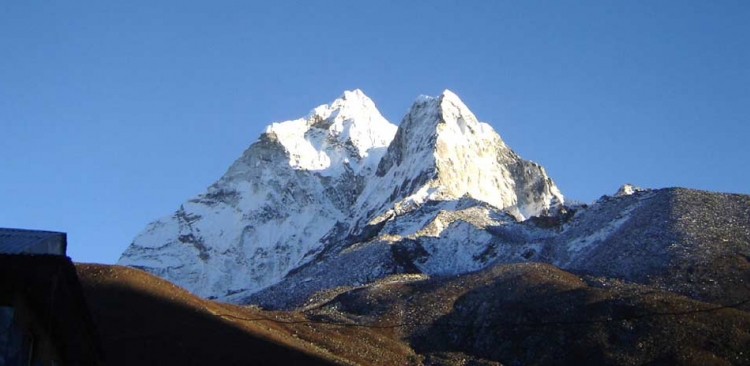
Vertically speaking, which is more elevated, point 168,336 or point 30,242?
point 168,336

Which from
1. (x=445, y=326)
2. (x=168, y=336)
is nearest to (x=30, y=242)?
(x=168, y=336)

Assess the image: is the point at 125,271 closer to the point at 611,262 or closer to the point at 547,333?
the point at 547,333

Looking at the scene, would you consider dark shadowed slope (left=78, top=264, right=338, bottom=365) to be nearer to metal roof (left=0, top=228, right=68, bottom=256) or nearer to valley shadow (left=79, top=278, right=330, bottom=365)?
valley shadow (left=79, top=278, right=330, bottom=365)

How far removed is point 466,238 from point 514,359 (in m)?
62.2

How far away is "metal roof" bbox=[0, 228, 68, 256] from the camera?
10.7m

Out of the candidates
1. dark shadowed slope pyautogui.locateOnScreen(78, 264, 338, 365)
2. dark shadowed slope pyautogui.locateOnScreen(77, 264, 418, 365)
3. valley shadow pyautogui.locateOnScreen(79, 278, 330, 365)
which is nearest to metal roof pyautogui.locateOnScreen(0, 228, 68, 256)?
dark shadowed slope pyautogui.locateOnScreen(77, 264, 418, 365)

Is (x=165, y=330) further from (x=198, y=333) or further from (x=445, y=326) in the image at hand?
(x=445, y=326)

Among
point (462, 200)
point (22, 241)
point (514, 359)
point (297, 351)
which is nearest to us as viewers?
point (22, 241)

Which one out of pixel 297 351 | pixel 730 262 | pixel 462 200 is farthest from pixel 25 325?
pixel 462 200

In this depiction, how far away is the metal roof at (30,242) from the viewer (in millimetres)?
10656

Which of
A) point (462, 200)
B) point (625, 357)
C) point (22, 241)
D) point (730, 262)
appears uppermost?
point (462, 200)

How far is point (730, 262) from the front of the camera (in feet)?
295

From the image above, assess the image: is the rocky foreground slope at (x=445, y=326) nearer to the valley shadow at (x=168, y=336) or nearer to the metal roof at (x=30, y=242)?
the valley shadow at (x=168, y=336)

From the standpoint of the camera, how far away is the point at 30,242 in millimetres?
10992
